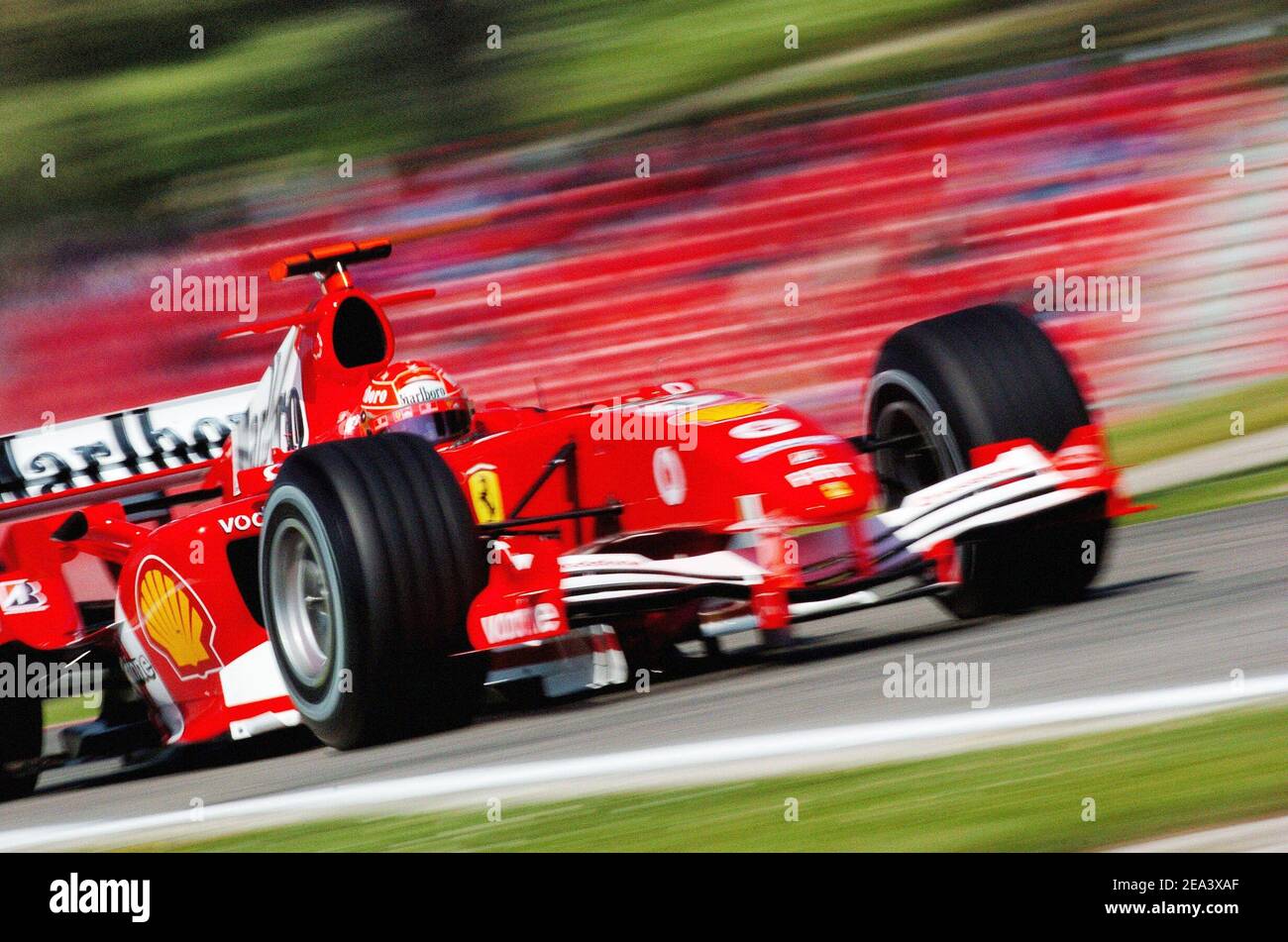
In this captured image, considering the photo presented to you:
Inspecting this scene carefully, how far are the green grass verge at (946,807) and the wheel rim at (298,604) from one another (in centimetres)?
117

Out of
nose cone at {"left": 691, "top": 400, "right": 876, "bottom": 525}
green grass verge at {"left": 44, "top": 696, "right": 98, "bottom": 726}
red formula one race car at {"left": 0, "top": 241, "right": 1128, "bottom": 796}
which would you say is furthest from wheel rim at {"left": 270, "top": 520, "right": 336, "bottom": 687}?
green grass verge at {"left": 44, "top": 696, "right": 98, "bottom": 726}

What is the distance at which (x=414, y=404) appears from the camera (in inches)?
267

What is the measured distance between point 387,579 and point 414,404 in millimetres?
1290

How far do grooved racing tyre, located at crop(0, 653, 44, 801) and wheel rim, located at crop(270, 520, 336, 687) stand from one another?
1789mm

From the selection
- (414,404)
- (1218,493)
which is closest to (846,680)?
(414,404)

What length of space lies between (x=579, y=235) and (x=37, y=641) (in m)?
5.53

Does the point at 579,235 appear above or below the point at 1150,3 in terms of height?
below

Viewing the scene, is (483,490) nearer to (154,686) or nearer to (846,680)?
(846,680)

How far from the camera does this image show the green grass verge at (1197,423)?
34.3 feet

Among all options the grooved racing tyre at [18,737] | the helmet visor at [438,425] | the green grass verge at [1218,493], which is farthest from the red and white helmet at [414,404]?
the green grass verge at [1218,493]

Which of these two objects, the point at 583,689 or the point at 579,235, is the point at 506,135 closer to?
the point at 579,235

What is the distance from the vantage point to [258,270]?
41.4ft
